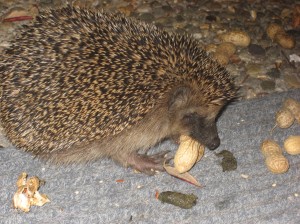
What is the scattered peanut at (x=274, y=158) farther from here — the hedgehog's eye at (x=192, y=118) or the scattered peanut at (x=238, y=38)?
the scattered peanut at (x=238, y=38)

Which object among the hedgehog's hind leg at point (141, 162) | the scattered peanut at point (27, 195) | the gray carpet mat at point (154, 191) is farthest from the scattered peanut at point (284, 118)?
the scattered peanut at point (27, 195)

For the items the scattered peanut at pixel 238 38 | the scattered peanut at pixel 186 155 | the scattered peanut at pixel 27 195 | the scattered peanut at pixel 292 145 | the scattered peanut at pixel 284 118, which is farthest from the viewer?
the scattered peanut at pixel 238 38

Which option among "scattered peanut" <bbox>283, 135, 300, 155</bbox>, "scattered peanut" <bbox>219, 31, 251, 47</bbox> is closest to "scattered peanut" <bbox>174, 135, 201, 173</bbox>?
"scattered peanut" <bbox>283, 135, 300, 155</bbox>

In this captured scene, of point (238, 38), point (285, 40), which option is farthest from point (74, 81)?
point (285, 40)

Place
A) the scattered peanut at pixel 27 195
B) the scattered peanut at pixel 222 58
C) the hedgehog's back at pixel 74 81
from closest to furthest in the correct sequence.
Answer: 1. the hedgehog's back at pixel 74 81
2. the scattered peanut at pixel 27 195
3. the scattered peanut at pixel 222 58

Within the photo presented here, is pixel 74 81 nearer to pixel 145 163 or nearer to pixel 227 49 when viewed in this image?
pixel 145 163

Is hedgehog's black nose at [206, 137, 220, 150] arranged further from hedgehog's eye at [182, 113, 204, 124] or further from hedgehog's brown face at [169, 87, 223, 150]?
hedgehog's eye at [182, 113, 204, 124]

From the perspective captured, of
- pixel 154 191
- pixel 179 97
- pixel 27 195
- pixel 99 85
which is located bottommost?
pixel 154 191
